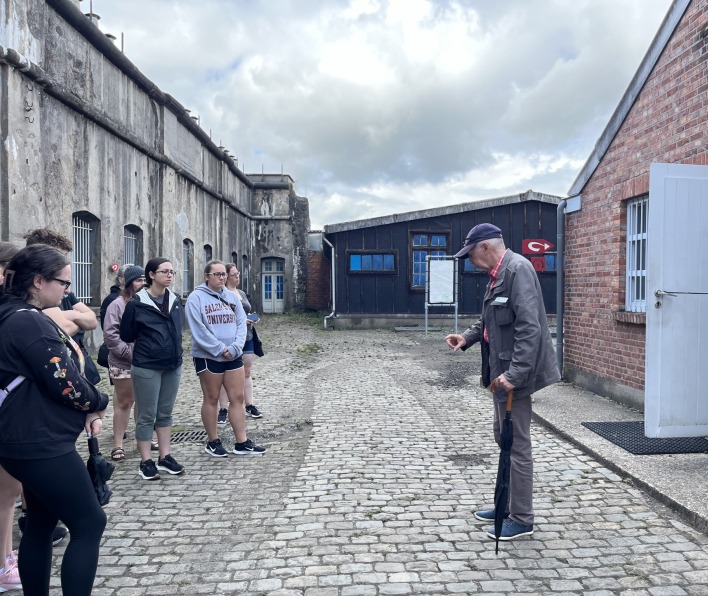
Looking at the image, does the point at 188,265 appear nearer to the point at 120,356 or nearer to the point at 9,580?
the point at 120,356

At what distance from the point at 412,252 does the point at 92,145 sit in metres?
11.0

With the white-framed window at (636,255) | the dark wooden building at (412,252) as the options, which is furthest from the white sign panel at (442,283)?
the white-framed window at (636,255)

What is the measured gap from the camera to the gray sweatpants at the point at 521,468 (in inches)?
146

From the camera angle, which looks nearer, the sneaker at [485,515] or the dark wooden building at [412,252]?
the sneaker at [485,515]

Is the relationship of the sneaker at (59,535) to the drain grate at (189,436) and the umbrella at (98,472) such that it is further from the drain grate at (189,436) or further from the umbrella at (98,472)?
the drain grate at (189,436)

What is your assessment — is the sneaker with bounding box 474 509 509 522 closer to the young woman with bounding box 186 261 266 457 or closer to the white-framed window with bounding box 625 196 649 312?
the young woman with bounding box 186 261 266 457

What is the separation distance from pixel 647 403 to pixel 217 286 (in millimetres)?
4111

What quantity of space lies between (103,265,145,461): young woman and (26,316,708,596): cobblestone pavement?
0.32 m

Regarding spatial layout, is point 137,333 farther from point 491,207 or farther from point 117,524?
point 491,207

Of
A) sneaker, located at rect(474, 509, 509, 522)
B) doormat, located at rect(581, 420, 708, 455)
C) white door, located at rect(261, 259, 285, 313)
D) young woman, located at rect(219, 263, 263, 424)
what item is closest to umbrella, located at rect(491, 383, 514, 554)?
sneaker, located at rect(474, 509, 509, 522)

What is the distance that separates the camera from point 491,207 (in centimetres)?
1897

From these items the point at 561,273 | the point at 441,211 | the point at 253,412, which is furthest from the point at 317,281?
the point at 253,412

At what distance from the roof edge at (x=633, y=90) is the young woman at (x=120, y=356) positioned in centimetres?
615

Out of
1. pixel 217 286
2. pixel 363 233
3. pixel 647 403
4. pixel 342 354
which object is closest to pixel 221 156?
pixel 363 233
